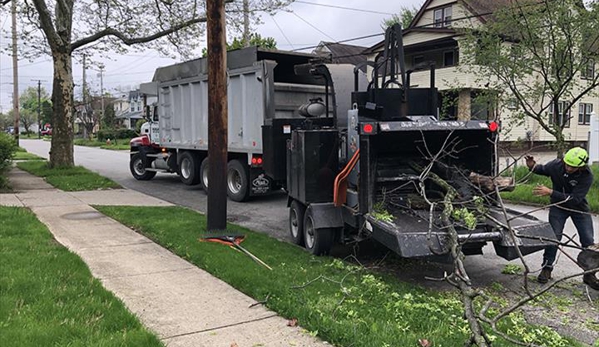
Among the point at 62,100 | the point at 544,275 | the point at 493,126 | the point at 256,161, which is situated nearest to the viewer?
the point at 544,275

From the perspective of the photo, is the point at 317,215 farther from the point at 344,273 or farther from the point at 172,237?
the point at 172,237

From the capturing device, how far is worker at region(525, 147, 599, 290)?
582cm

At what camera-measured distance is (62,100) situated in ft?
55.3

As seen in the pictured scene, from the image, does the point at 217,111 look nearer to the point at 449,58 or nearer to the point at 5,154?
the point at 5,154

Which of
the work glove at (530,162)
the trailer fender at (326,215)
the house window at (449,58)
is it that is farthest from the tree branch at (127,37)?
the house window at (449,58)

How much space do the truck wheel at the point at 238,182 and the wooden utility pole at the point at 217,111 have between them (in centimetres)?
407

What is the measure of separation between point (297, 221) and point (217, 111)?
203cm

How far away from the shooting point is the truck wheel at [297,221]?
766 cm

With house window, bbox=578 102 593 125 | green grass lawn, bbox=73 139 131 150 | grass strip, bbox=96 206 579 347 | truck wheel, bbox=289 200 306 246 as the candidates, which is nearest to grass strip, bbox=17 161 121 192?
grass strip, bbox=96 206 579 347

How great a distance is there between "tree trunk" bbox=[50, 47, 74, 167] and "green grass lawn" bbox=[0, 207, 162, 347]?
37.1 ft

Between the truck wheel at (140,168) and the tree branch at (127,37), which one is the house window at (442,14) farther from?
the truck wheel at (140,168)

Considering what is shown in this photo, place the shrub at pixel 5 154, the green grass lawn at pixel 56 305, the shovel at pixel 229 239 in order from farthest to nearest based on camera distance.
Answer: the shrub at pixel 5 154
the shovel at pixel 229 239
the green grass lawn at pixel 56 305

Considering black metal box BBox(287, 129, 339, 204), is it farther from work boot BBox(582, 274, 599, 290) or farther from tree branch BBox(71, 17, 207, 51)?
tree branch BBox(71, 17, 207, 51)

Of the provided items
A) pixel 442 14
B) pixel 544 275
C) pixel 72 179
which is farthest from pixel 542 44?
pixel 442 14
